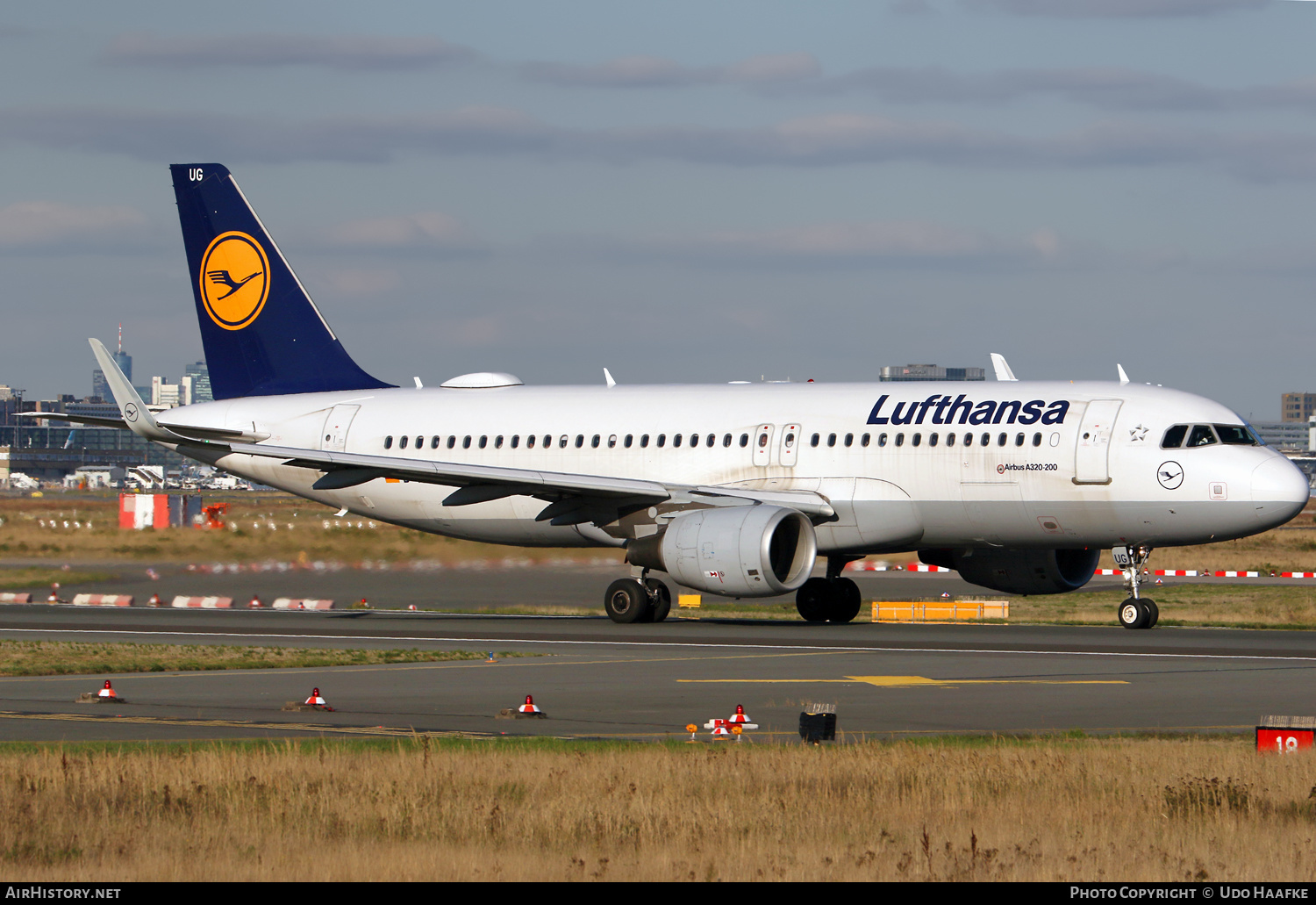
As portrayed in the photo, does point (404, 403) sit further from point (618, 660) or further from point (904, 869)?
point (904, 869)

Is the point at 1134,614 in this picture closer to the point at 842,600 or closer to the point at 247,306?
the point at 842,600

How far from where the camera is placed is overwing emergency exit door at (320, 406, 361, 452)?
4209cm

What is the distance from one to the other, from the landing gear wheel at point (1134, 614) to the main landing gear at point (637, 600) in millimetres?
8736

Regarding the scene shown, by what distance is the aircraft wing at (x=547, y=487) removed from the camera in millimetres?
35344

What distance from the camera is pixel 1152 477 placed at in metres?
33.0

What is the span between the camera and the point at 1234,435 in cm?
3353

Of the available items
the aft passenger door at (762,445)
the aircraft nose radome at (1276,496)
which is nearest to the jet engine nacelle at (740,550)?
the aft passenger door at (762,445)

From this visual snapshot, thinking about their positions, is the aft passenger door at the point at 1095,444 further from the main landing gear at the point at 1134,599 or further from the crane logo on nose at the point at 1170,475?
the main landing gear at the point at 1134,599

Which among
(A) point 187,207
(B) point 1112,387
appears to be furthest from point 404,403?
(B) point 1112,387

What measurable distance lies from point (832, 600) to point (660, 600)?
159 inches

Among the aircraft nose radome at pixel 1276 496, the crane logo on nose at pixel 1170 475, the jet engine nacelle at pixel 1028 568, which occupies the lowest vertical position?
the jet engine nacelle at pixel 1028 568

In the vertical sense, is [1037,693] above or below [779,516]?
below

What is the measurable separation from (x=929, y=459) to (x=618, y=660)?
33.5ft

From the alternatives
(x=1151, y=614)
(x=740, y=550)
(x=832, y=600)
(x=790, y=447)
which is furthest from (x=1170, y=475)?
(x=740, y=550)
